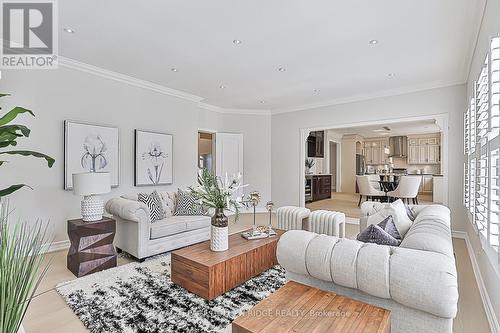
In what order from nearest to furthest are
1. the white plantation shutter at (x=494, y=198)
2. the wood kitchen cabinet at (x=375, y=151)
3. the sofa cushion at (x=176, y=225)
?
the white plantation shutter at (x=494, y=198), the sofa cushion at (x=176, y=225), the wood kitchen cabinet at (x=375, y=151)

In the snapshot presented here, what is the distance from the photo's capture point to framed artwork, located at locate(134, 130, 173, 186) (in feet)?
15.9

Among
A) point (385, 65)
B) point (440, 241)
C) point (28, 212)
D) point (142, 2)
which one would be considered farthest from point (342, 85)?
point (28, 212)

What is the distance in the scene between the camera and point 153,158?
507 centimetres

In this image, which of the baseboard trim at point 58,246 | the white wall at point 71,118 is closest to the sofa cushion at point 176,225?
the white wall at point 71,118

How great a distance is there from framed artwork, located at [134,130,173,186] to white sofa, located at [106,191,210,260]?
3.27 feet

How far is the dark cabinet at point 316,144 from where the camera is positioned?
957 cm

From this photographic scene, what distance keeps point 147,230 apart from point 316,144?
767 cm

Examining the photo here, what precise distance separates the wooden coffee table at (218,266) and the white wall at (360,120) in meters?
3.91

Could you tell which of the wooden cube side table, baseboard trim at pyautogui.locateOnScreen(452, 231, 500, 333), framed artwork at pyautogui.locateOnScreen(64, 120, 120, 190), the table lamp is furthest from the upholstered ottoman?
framed artwork at pyautogui.locateOnScreen(64, 120, 120, 190)

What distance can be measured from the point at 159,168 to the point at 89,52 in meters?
2.26

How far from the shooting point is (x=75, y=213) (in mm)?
4062

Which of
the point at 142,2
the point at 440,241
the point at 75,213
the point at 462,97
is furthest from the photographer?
the point at 462,97

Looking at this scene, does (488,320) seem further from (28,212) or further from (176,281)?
(28,212)

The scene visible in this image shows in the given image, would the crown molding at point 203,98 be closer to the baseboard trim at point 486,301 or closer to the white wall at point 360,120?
the white wall at point 360,120
